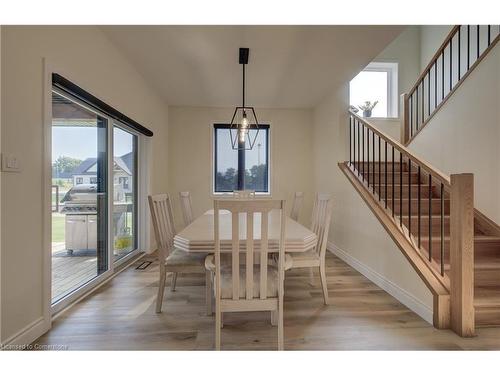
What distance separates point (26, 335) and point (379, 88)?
6031 mm

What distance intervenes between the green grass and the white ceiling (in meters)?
1.78

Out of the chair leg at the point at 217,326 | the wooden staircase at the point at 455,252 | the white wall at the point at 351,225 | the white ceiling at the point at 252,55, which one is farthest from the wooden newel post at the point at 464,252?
the chair leg at the point at 217,326

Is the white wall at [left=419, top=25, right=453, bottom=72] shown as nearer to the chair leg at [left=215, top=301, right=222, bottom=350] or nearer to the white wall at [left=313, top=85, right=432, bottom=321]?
the white wall at [left=313, top=85, right=432, bottom=321]

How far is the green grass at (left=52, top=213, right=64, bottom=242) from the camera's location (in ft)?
7.42

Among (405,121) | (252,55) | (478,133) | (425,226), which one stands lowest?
(425,226)

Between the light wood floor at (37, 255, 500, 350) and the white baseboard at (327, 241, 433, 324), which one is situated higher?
the white baseboard at (327, 241, 433, 324)

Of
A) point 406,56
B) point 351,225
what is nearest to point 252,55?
point 351,225

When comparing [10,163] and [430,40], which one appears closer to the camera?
[10,163]

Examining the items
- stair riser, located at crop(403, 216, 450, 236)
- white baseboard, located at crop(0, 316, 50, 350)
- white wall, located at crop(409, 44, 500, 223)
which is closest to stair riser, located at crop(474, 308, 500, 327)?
stair riser, located at crop(403, 216, 450, 236)

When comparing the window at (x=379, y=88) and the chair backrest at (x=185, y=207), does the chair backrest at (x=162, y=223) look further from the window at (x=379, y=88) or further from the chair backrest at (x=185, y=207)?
the window at (x=379, y=88)

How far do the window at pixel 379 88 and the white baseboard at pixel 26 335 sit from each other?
5410mm

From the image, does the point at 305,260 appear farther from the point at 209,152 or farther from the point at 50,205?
the point at 209,152

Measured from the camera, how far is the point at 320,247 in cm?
250

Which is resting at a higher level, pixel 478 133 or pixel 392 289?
pixel 478 133
